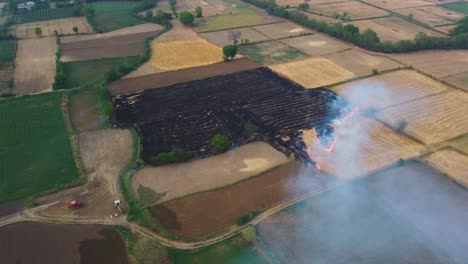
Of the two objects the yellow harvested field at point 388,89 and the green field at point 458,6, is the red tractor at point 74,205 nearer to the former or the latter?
the yellow harvested field at point 388,89

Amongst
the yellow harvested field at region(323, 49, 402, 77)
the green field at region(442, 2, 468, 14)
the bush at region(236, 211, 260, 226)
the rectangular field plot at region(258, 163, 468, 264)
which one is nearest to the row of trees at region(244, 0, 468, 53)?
the yellow harvested field at region(323, 49, 402, 77)

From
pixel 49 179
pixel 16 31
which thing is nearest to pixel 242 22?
pixel 16 31

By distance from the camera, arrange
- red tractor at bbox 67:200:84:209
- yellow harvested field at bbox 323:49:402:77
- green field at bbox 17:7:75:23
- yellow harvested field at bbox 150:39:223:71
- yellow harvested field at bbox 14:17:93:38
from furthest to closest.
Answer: green field at bbox 17:7:75:23 < yellow harvested field at bbox 14:17:93:38 < yellow harvested field at bbox 150:39:223:71 < yellow harvested field at bbox 323:49:402:77 < red tractor at bbox 67:200:84:209

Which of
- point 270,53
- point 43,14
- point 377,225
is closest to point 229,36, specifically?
point 270,53

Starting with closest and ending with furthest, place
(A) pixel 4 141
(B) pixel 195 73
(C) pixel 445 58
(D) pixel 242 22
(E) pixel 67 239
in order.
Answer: (E) pixel 67 239
(A) pixel 4 141
(B) pixel 195 73
(C) pixel 445 58
(D) pixel 242 22

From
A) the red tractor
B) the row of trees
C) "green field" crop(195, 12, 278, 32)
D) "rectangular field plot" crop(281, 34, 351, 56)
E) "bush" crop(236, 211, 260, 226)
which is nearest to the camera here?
"bush" crop(236, 211, 260, 226)

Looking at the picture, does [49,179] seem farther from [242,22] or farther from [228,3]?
[228,3]

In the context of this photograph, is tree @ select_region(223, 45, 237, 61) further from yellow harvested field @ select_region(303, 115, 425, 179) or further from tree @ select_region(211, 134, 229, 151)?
tree @ select_region(211, 134, 229, 151)
